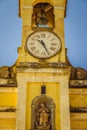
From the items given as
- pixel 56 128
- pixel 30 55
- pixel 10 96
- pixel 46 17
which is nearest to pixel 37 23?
pixel 46 17

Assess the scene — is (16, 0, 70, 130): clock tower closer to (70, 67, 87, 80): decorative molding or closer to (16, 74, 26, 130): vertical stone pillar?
(16, 74, 26, 130): vertical stone pillar

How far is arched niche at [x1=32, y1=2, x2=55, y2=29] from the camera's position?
2173cm

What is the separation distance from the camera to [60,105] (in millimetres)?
18562

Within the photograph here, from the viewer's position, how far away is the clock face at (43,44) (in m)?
19.7

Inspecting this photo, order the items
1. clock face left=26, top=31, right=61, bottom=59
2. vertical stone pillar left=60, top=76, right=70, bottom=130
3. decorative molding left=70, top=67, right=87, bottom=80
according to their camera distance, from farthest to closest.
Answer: decorative molding left=70, top=67, right=87, bottom=80 → clock face left=26, top=31, right=61, bottom=59 → vertical stone pillar left=60, top=76, right=70, bottom=130

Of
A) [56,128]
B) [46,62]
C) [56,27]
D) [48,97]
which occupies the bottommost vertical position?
[56,128]

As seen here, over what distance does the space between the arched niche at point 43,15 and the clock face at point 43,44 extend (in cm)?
146

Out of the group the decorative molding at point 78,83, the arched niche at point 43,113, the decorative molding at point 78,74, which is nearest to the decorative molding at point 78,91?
the decorative molding at point 78,83

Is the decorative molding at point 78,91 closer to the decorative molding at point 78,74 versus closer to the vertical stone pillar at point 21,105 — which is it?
the decorative molding at point 78,74

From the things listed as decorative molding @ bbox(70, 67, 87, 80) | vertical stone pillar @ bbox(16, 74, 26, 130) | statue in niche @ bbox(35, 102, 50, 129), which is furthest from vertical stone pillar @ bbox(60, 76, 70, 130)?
vertical stone pillar @ bbox(16, 74, 26, 130)

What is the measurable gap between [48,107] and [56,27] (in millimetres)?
3831

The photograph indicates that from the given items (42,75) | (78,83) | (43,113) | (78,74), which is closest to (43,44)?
(42,75)

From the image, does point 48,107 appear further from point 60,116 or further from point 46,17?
point 46,17

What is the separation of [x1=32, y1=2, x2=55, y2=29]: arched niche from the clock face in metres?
1.46
